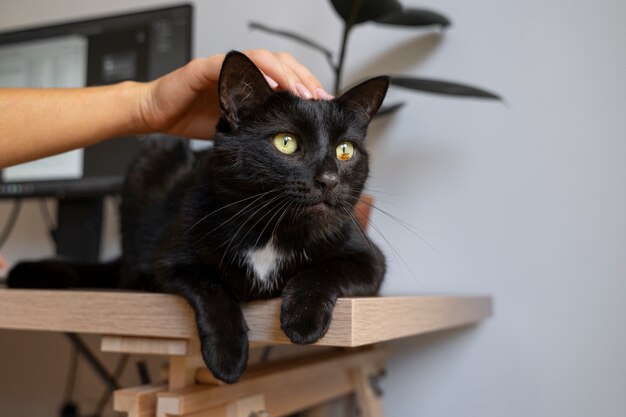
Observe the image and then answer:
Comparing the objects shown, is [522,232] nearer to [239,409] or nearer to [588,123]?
[588,123]

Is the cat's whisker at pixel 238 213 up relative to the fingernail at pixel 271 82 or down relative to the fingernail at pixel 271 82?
down

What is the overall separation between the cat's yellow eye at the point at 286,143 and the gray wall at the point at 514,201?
583 mm

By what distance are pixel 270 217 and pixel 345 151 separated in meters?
0.14

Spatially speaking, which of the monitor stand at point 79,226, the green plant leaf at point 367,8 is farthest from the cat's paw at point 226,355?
the monitor stand at point 79,226

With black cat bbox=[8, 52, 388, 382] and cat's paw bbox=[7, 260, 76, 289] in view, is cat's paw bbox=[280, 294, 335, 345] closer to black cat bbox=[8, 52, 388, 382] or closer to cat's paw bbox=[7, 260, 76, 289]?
black cat bbox=[8, 52, 388, 382]

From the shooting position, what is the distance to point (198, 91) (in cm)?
93

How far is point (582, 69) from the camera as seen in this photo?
132cm

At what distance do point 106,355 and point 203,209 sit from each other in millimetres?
1127

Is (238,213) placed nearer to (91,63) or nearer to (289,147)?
(289,147)

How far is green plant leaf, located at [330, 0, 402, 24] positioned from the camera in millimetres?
1248

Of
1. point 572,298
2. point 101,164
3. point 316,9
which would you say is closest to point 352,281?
point 572,298

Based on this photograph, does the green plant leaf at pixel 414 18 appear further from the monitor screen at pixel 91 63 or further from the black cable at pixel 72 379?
the black cable at pixel 72 379

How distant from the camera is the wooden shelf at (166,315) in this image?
Answer: 2.32ft

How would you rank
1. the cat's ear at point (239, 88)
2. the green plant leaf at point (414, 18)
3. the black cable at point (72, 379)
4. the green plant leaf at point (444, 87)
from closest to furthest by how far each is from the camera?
the cat's ear at point (239, 88) → the green plant leaf at point (444, 87) → the green plant leaf at point (414, 18) → the black cable at point (72, 379)
